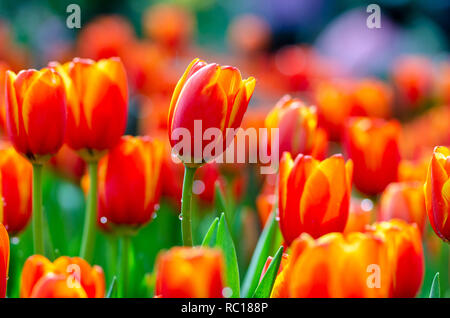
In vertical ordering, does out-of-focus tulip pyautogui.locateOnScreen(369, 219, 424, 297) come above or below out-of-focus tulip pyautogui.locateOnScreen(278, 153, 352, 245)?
below

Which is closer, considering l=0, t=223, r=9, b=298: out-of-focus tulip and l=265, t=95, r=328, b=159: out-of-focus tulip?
l=0, t=223, r=9, b=298: out-of-focus tulip

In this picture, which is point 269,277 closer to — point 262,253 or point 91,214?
point 262,253

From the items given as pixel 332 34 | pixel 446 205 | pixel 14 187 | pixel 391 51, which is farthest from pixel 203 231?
pixel 332 34

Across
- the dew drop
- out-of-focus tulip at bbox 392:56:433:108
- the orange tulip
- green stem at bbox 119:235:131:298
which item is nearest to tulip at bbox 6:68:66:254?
the orange tulip

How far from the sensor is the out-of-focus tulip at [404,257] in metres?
0.61

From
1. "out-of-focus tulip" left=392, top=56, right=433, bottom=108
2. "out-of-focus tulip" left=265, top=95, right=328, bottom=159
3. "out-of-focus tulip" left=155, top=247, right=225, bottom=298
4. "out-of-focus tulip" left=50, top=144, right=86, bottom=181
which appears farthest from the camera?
"out-of-focus tulip" left=392, top=56, right=433, bottom=108

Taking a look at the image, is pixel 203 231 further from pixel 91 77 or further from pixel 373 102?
pixel 373 102

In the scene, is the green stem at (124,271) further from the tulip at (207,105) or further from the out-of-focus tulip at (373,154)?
the out-of-focus tulip at (373,154)

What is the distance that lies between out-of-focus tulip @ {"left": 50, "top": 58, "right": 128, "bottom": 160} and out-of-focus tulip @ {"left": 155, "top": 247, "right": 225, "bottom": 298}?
0.86 feet

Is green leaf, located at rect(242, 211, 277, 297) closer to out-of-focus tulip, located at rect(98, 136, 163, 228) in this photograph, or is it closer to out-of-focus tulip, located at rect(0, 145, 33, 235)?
out-of-focus tulip, located at rect(98, 136, 163, 228)

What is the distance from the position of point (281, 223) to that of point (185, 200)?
0.09 meters

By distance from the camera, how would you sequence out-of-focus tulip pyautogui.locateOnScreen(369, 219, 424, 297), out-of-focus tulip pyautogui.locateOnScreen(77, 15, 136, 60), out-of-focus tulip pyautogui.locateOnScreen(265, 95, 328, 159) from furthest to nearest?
out-of-focus tulip pyautogui.locateOnScreen(77, 15, 136, 60) < out-of-focus tulip pyautogui.locateOnScreen(265, 95, 328, 159) < out-of-focus tulip pyautogui.locateOnScreen(369, 219, 424, 297)

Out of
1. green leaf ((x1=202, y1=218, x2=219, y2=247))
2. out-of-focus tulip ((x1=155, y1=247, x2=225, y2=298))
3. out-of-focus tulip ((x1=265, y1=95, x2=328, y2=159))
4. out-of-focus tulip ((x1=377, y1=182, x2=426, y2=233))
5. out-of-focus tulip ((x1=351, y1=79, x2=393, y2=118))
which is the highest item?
out-of-focus tulip ((x1=351, y1=79, x2=393, y2=118))

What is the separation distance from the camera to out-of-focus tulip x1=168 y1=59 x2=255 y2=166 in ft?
2.00
